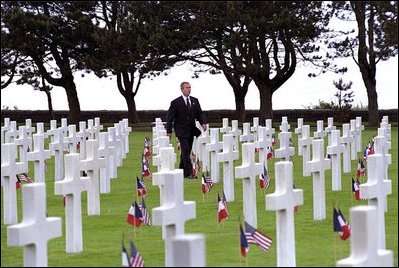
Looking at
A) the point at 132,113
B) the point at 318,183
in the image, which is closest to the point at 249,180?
the point at 318,183

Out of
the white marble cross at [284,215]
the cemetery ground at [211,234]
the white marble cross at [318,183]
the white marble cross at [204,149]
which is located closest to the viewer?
the white marble cross at [284,215]

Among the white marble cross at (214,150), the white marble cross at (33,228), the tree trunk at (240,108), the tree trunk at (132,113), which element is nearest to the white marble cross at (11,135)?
the white marble cross at (214,150)

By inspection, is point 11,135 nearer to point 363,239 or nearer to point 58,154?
point 58,154

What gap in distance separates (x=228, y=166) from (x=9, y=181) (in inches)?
148

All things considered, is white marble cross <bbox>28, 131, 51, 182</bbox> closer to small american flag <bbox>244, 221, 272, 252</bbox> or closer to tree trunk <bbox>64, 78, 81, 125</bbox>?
small american flag <bbox>244, 221, 272, 252</bbox>

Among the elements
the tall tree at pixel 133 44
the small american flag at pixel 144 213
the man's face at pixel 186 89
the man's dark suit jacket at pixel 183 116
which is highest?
the tall tree at pixel 133 44

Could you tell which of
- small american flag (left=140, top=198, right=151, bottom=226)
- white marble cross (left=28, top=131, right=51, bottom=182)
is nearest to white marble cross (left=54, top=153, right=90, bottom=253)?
small american flag (left=140, top=198, right=151, bottom=226)

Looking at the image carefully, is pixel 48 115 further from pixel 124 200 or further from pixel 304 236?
pixel 304 236

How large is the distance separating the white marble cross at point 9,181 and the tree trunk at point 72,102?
135ft

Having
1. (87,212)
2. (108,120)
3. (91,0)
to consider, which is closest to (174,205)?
(87,212)

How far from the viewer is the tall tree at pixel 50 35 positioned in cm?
4956

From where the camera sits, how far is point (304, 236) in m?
11.6

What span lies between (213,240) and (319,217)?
1.66 meters

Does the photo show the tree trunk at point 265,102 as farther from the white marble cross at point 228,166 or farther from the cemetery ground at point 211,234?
the white marble cross at point 228,166
